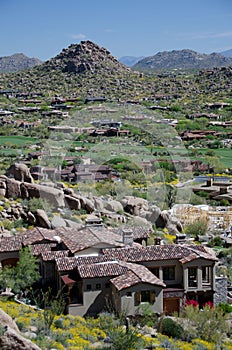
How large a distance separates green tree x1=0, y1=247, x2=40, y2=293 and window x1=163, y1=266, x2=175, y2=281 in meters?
3.59

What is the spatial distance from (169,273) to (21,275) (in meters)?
4.17

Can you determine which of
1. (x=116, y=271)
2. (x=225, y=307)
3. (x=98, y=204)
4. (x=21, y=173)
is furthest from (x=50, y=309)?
(x=21, y=173)

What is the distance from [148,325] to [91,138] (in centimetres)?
4532

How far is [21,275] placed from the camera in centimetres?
1630

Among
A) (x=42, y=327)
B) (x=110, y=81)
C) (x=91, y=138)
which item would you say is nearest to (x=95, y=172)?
(x=91, y=138)

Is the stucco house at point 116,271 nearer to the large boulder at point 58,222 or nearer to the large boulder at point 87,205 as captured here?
the large boulder at point 58,222

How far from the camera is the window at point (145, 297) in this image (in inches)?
590

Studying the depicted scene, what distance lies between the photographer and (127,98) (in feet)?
290

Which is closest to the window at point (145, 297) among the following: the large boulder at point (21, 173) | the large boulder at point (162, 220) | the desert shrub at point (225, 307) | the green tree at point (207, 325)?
the green tree at point (207, 325)

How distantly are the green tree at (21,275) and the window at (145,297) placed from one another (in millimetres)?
3172

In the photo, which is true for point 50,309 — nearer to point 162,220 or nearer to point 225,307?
point 225,307

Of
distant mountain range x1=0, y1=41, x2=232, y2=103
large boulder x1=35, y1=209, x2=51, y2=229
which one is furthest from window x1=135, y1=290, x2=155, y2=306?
distant mountain range x1=0, y1=41, x2=232, y2=103

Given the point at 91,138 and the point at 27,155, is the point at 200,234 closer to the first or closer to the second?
the point at 27,155

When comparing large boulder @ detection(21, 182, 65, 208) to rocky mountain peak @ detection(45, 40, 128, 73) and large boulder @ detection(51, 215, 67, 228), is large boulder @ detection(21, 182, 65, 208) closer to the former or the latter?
large boulder @ detection(51, 215, 67, 228)
